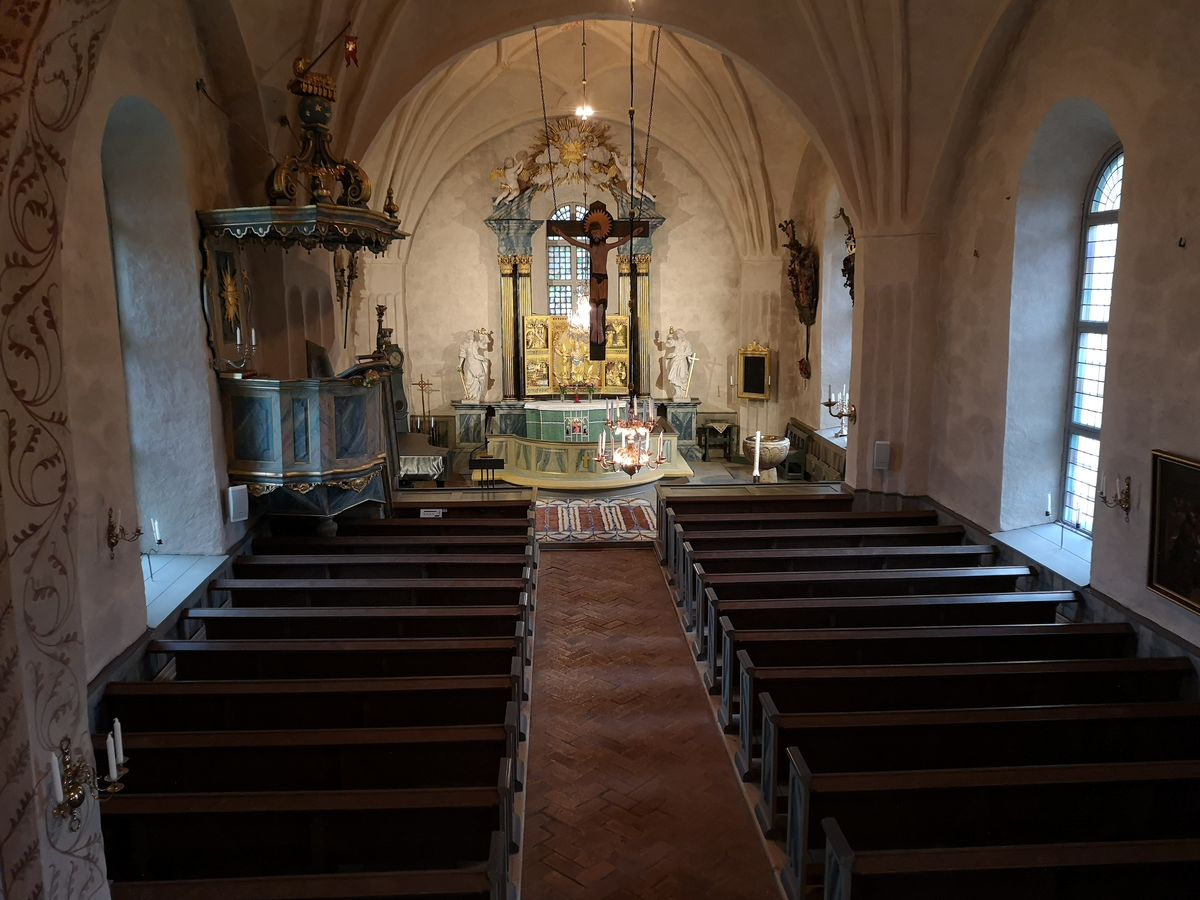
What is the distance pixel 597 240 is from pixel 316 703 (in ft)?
38.4

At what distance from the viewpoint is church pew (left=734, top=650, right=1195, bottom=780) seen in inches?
237

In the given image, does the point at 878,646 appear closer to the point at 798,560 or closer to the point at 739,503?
the point at 798,560

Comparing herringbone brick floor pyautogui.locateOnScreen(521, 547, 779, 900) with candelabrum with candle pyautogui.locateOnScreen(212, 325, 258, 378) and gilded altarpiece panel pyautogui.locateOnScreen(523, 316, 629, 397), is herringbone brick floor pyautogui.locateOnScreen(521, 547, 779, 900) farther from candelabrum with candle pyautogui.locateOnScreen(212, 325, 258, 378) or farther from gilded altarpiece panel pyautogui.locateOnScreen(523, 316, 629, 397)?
gilded altarpiece panel pyautogui.locateOnScreen(523, 316, 629, 397)

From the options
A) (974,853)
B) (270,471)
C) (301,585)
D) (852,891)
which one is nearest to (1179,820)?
(974,853)

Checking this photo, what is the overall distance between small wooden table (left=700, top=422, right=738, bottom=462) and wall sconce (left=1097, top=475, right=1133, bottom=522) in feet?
45.3

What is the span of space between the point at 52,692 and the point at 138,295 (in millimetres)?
6201

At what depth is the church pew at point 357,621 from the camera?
280 inches

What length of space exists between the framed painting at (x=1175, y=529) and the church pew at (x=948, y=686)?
2.13 ft

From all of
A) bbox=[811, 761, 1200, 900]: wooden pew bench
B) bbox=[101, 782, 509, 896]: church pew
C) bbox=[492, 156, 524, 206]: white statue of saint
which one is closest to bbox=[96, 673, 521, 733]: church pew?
bbox=[101, 782, 509, 896]: church pew

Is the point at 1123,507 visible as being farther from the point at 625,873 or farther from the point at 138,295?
the point at 138,295

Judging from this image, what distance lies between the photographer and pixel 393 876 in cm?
384

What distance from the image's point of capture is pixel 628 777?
6.26 metres

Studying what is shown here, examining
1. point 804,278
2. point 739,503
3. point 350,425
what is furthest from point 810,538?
point 804,278

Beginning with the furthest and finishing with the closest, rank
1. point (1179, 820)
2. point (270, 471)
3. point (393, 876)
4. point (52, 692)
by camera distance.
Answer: point (270, 471)
point (1179, 820)
point (393, 876)
point (52, 692)
